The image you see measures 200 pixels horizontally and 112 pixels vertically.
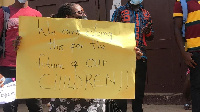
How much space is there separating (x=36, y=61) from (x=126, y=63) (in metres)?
0.62

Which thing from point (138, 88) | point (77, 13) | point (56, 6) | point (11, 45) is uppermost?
point (56, 6)

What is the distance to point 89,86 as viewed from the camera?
2.10 metres

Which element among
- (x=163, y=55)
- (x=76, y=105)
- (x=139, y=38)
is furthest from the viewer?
(x=163, y=55)

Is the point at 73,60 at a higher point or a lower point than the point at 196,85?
higher

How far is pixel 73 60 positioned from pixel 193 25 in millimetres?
1478

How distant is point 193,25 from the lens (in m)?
3.05

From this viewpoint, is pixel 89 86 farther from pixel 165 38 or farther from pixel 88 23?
pixel 165 38

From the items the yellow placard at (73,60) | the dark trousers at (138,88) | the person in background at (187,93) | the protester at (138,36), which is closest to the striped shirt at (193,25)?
the protester at (138,36)

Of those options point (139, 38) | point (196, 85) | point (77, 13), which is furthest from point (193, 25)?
point (77, 13)

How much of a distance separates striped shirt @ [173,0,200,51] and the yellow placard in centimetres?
111

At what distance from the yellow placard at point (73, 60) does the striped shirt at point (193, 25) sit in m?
1.11

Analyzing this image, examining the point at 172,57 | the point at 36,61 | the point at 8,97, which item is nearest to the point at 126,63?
the point at 36,61

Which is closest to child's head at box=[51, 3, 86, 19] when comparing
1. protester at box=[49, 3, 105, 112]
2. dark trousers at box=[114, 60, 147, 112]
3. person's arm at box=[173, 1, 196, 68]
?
protester at box=[49, 3, 105, 112]

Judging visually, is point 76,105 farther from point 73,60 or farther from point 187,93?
point 187,93
